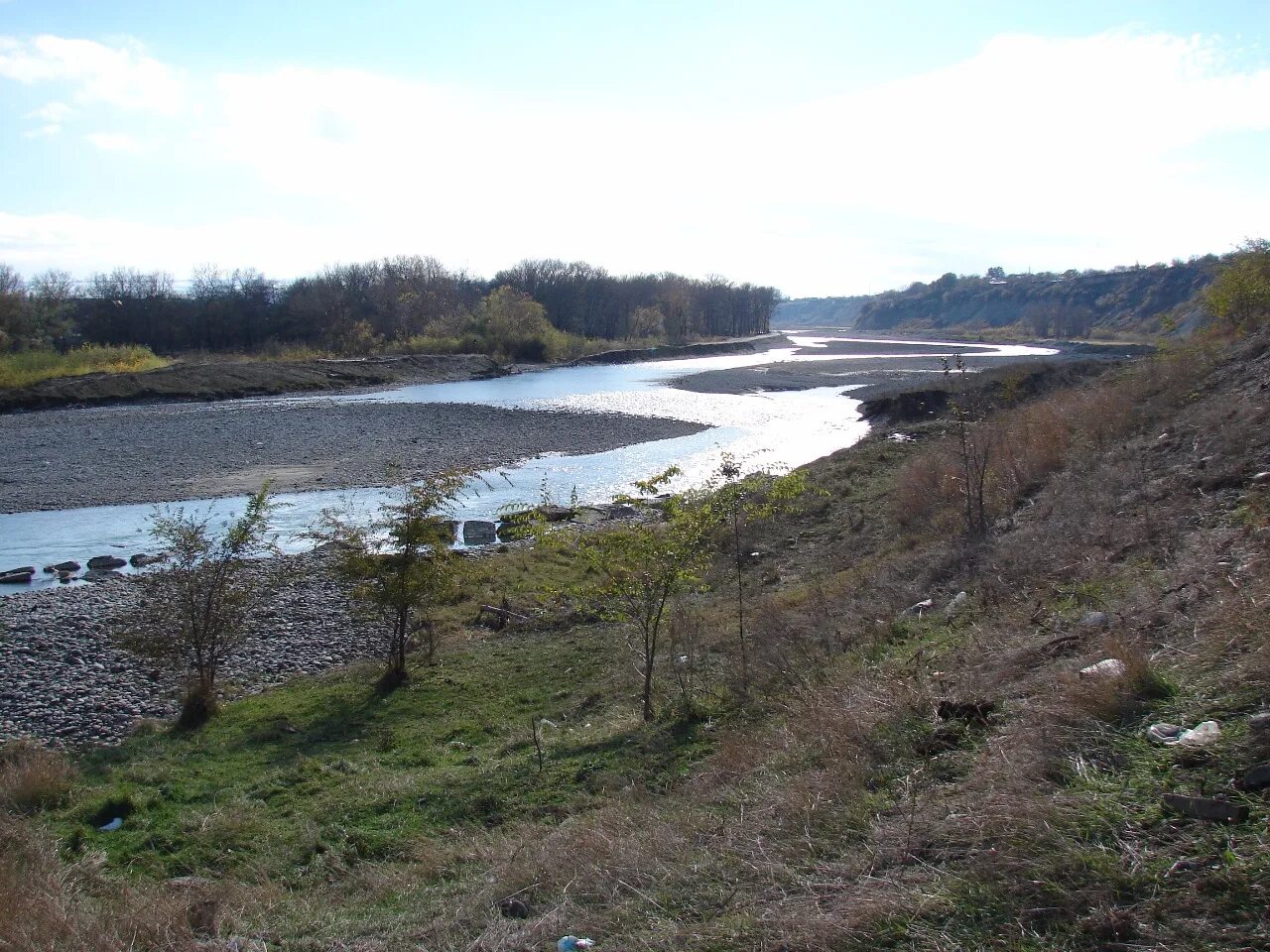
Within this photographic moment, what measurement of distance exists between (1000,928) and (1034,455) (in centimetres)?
1345

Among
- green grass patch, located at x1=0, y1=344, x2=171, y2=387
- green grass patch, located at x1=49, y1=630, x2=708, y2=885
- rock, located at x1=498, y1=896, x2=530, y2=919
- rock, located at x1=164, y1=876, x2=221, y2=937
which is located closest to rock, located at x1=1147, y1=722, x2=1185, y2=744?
rock, located at x1=498, y1=896, x2=530, y2=919

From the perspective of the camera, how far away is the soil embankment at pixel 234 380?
53.1 meters

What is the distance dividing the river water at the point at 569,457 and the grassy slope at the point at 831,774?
4.80 metres

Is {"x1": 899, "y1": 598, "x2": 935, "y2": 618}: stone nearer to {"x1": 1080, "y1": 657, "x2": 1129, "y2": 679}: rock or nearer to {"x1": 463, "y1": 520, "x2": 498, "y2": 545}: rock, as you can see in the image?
{"x1": 1080, "y1": 657, "x2": 1129, "y2": 679}: rock

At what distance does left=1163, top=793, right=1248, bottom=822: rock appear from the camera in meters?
3.58

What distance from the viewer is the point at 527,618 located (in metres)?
14.8

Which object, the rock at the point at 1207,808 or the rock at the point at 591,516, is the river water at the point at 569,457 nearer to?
the rock at the point at 591,516

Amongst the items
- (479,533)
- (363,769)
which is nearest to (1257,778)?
(363,769)

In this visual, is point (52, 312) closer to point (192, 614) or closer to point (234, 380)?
point (234, 380)

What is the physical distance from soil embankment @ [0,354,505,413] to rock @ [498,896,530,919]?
186ft

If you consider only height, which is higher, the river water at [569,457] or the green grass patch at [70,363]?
the green grass patch at [70,363]

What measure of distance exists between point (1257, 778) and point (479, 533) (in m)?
19.5

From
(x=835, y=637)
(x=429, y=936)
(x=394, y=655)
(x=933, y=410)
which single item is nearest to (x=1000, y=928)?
(x=429, y=936)

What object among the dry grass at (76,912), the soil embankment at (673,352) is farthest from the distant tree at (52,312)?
the dry grass at (76,912)
